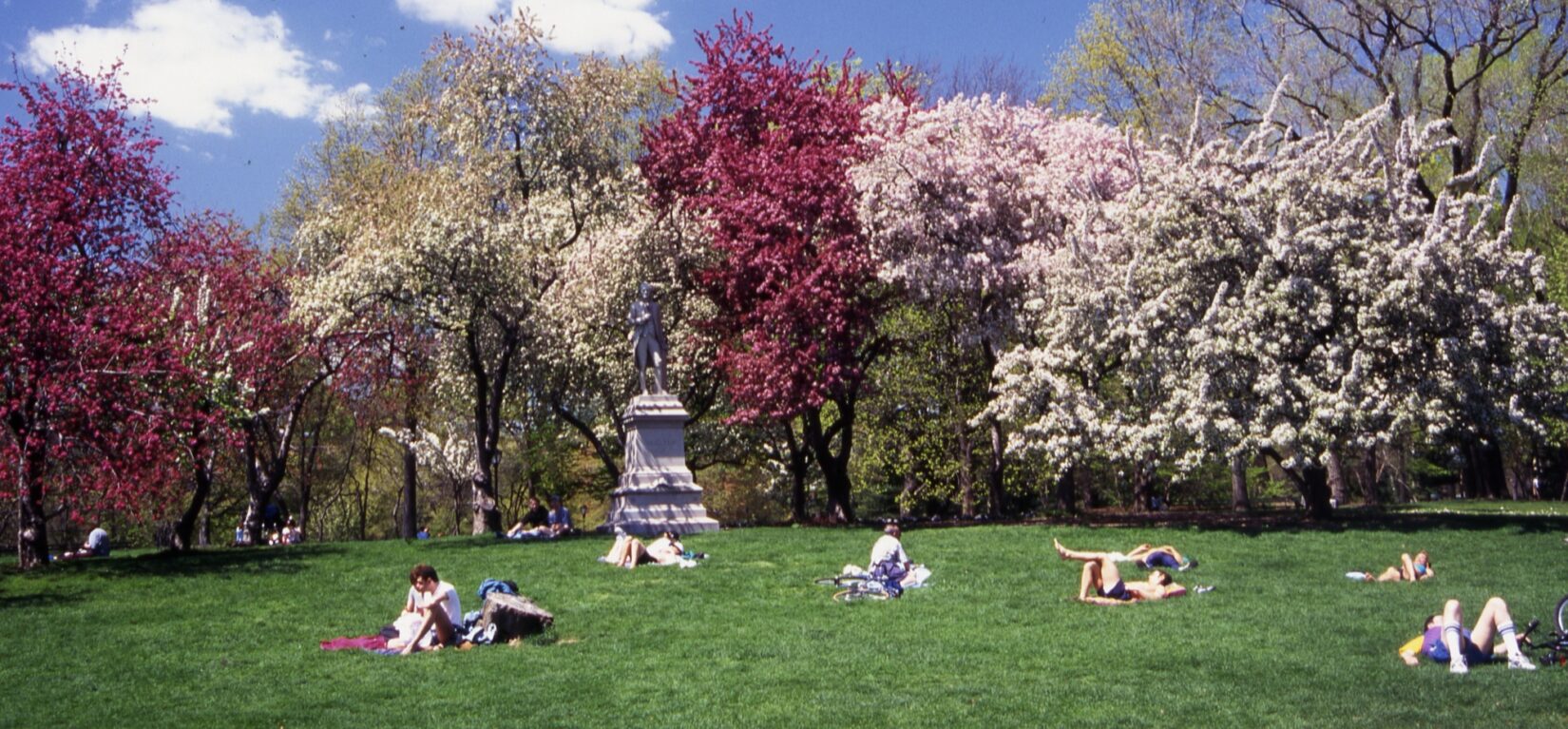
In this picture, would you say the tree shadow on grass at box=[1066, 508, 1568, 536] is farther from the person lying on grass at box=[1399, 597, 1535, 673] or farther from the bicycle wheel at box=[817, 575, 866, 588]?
the person lying on grass at box=[1399, 597, 1535, 673]

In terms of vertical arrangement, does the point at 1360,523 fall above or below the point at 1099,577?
above

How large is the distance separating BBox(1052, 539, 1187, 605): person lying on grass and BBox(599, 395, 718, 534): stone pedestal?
10.8m

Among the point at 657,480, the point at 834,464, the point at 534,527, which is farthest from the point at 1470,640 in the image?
the point at 834,464

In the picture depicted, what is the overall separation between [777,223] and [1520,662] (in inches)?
783

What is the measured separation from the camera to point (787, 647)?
12898 mm

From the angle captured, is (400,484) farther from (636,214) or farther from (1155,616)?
(1155,616)

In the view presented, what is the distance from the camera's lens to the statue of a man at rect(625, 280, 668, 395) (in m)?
26.8

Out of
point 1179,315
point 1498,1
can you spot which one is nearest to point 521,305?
point 1179,315

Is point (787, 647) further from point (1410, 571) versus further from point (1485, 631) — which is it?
point (1410, 571)

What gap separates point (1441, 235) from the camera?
21.7 metres

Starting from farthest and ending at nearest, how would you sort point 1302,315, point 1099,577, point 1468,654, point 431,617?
point 1302,315
point 1099,577
point 431,617
point 1468,654

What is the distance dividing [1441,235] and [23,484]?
22.3 meters

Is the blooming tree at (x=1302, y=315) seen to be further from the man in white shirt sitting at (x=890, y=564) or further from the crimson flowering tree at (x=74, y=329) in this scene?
the crimson flowering tree at (x=74, y=329)

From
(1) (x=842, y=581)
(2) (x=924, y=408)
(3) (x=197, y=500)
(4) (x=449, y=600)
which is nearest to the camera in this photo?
(4) (x=449, y=600)
